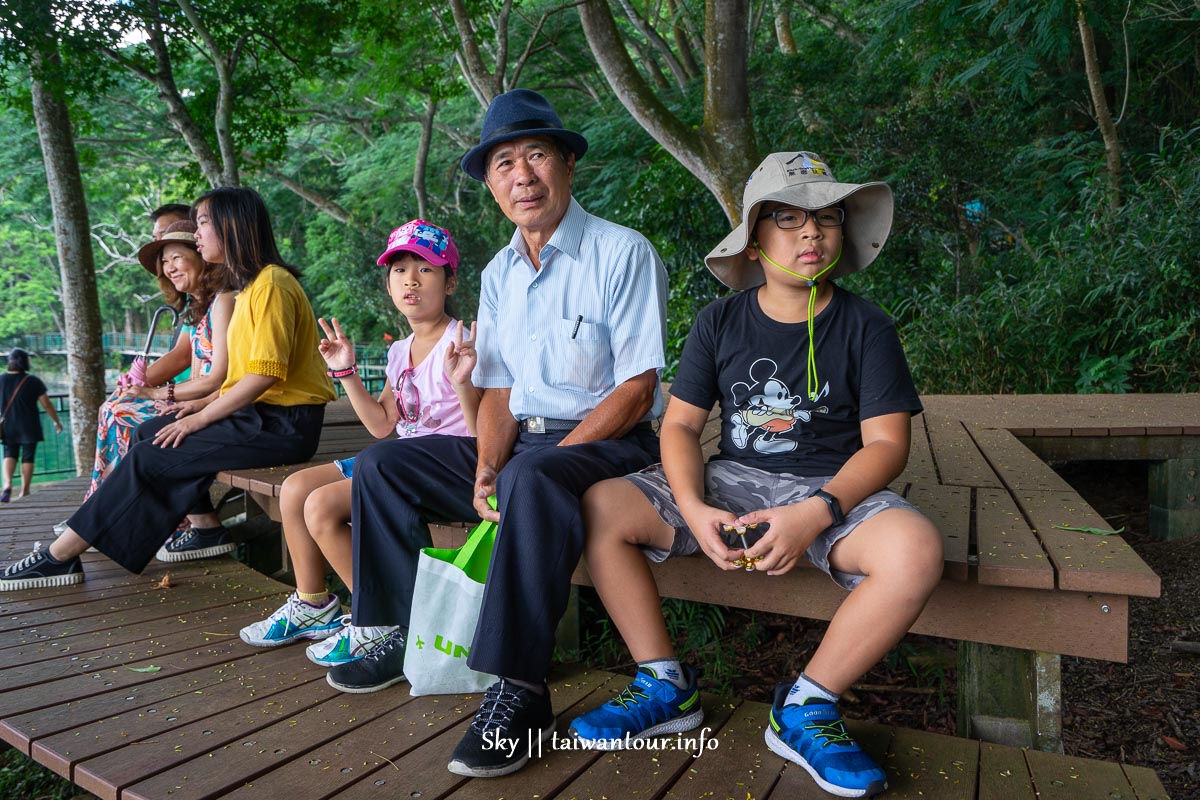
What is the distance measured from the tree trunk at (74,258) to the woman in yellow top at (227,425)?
427 centimetres

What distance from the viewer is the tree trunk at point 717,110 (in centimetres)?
680

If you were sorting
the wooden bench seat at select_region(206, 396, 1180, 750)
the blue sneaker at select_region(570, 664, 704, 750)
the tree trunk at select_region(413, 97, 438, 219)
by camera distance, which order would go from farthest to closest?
the tree trunk at select_region(413, 97, 438, 219) → the blue sneaker at select_region(570, 664, 704, 750) → the wooden bench seat at select_region(206, 396, 1180, 750)

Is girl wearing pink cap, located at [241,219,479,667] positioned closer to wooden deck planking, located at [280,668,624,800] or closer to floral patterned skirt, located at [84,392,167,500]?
wooden deck planking, located at [280,668,624,800]

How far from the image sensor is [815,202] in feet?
7.14

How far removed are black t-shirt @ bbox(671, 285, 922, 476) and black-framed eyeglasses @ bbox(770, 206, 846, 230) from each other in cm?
18

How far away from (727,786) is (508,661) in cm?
53

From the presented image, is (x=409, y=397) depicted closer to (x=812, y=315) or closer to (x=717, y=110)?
(x=812, y=315)

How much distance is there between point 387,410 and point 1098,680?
2.83 metres

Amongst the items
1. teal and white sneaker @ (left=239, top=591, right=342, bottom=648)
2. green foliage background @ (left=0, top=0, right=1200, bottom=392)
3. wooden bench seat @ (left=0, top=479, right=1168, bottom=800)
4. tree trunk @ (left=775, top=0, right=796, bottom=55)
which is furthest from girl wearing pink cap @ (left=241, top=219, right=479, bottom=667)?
tree trunk @ (left=775, top=0, right=796, bottom=55)

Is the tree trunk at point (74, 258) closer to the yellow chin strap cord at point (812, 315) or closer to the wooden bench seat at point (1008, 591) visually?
the wooden bench seat at point (1008, 591)

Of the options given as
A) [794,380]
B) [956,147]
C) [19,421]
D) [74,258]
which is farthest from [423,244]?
[19,421]

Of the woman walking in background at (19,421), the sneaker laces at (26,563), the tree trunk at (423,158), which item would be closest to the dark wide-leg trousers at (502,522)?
the sneaker laces at (26,563)

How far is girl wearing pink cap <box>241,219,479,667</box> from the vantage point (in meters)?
2.70

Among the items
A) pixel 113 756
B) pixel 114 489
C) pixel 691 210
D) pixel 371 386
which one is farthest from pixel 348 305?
pixel 113 756
